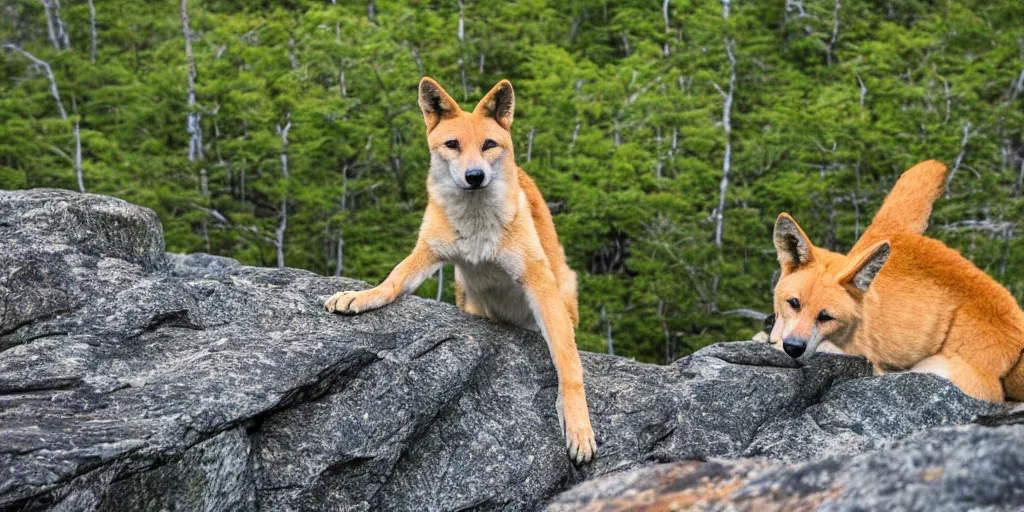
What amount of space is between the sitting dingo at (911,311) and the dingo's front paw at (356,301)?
3.66 m

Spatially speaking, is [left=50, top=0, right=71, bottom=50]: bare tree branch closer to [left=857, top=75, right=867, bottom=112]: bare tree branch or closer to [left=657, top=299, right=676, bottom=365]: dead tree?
[left=657, top=299, right=676, bottom=365]: dead tree

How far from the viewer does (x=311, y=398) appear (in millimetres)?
6289

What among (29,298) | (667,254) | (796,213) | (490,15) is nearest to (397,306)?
(29,298)

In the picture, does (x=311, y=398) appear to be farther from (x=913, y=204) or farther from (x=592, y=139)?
(x=592, y=139)

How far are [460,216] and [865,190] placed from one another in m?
25.2

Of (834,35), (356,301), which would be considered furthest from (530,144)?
(356,301)

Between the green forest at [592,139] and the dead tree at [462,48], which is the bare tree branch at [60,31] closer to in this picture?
the green forest at [592,139]

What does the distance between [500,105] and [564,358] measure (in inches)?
101

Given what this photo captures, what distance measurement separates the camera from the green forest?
28.4 m

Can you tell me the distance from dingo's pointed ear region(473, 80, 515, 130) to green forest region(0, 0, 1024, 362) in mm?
16477

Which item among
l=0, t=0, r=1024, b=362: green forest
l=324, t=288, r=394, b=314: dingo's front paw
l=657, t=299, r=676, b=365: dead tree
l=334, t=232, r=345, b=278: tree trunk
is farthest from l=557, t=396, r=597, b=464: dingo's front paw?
l=334, t=232, r=345, b=278: tree trunk

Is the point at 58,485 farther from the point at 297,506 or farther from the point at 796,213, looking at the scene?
the point at 796,213

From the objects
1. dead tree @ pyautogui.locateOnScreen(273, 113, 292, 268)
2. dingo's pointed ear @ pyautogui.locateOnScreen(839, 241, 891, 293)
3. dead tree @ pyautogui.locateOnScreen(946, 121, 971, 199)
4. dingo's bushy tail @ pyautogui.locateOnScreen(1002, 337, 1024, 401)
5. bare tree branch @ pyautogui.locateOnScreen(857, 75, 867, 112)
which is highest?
dingo's pointed ear @ pyautogui.locateOnScreen(839, 241, 891, 293)

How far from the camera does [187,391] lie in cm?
562
